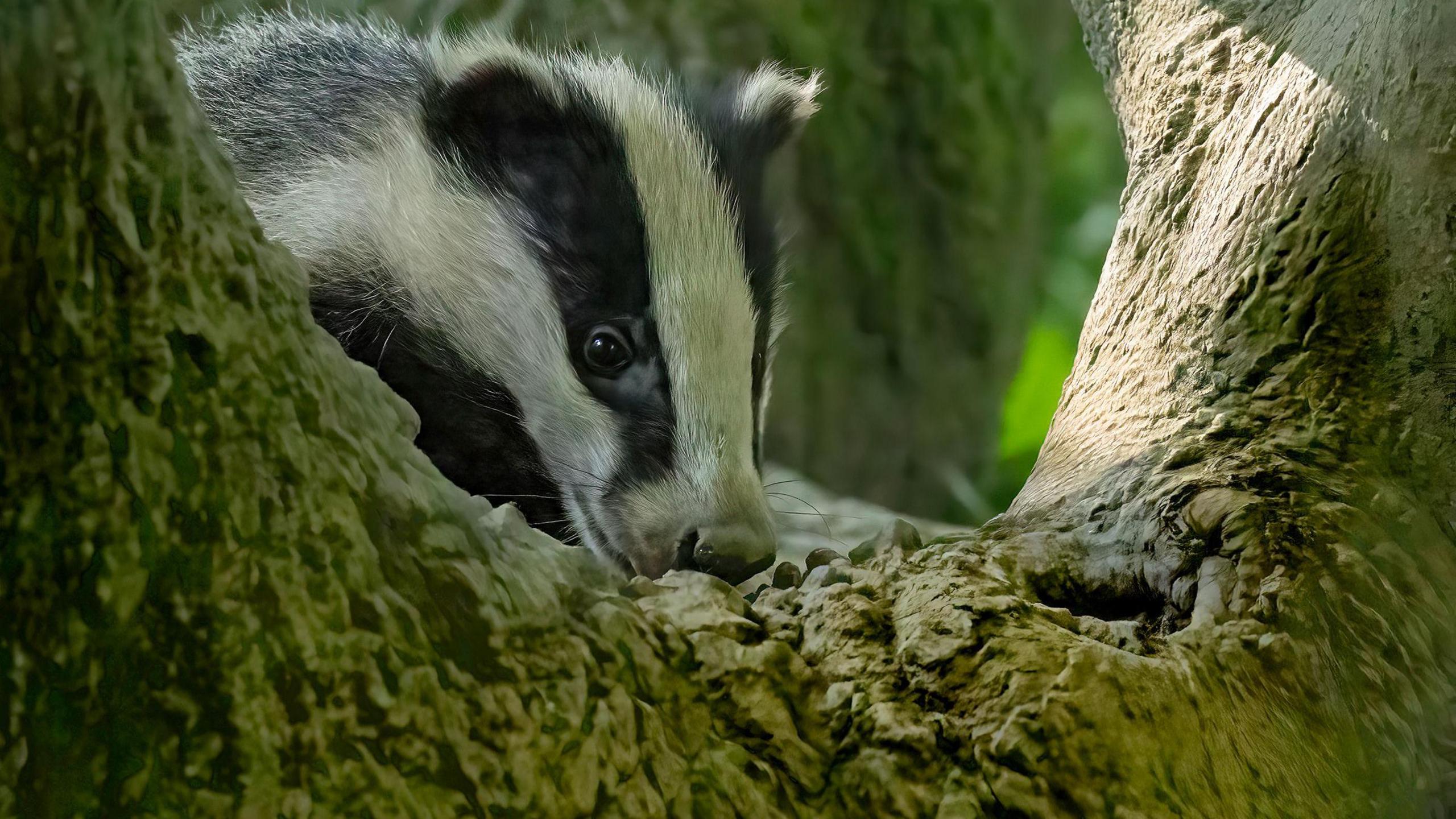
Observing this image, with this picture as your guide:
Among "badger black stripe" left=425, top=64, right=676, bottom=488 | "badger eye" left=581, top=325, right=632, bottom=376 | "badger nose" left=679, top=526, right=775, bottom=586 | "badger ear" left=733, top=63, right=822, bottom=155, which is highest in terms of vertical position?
"badger ear" left=733, top=63, right=822, bottom=155

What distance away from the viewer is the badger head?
5.48 ft

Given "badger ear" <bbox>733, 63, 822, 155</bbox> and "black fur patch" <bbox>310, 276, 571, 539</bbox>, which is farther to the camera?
"badger ear" <bbox>733, 63, 822, 155</bbox>

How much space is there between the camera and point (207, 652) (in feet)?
2.37

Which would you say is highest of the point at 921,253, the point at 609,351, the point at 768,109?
the point at 921,253

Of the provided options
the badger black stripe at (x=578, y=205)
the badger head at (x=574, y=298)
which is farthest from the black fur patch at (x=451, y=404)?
the badger black stripe at (x=578, y=205)

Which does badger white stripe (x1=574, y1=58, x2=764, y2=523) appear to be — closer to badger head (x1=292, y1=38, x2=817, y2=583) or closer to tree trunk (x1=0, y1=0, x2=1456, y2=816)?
badger head (x1=292, y1=38, x2=817, y2=583)

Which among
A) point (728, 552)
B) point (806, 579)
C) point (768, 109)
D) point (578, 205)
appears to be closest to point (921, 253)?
point (768, 109)

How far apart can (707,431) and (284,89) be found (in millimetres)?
1105

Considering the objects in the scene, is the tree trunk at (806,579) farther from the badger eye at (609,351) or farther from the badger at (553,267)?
the badger eye at (609,351)

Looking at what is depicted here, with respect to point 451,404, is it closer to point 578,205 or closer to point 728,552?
point 578,205

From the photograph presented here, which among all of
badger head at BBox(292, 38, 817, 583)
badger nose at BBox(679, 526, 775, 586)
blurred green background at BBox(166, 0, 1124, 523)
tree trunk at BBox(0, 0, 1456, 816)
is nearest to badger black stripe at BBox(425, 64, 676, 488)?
badger head at BBox(292, 38, 817, 583)

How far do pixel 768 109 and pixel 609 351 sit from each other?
0.66 meters

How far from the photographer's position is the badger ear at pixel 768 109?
2123mm

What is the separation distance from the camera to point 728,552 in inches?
61.1
